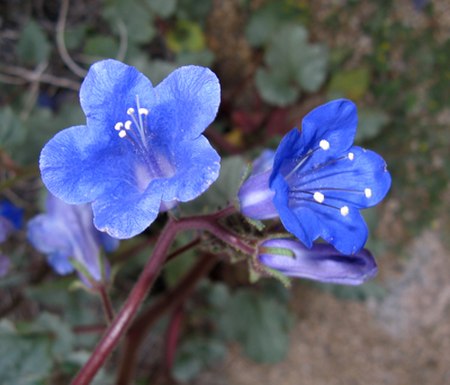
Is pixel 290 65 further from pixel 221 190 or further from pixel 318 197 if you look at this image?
pixel 318 197

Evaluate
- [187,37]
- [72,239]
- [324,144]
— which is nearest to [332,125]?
[324,144]

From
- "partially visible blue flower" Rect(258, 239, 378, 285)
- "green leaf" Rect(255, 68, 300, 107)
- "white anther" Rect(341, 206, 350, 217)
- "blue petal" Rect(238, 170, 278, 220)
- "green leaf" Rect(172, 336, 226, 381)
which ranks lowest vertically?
"green leaf" Rect(172, 336, 226, 381)

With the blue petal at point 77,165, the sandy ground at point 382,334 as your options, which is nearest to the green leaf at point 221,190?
the blue petal at point 77,165

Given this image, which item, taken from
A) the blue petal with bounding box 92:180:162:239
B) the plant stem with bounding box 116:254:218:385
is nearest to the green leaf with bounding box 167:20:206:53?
the plant stem with bounding box 116:254:218:385

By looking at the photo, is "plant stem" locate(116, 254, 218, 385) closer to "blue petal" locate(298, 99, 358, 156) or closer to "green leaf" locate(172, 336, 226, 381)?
"green leaf" locate(172, 336, 226, 381)

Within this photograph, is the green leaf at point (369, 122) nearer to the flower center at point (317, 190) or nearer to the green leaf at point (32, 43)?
the flower center at point (317, 190)

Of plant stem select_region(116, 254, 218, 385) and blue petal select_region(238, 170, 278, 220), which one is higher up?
blue petal select_region(238, 170, 278, 220)
